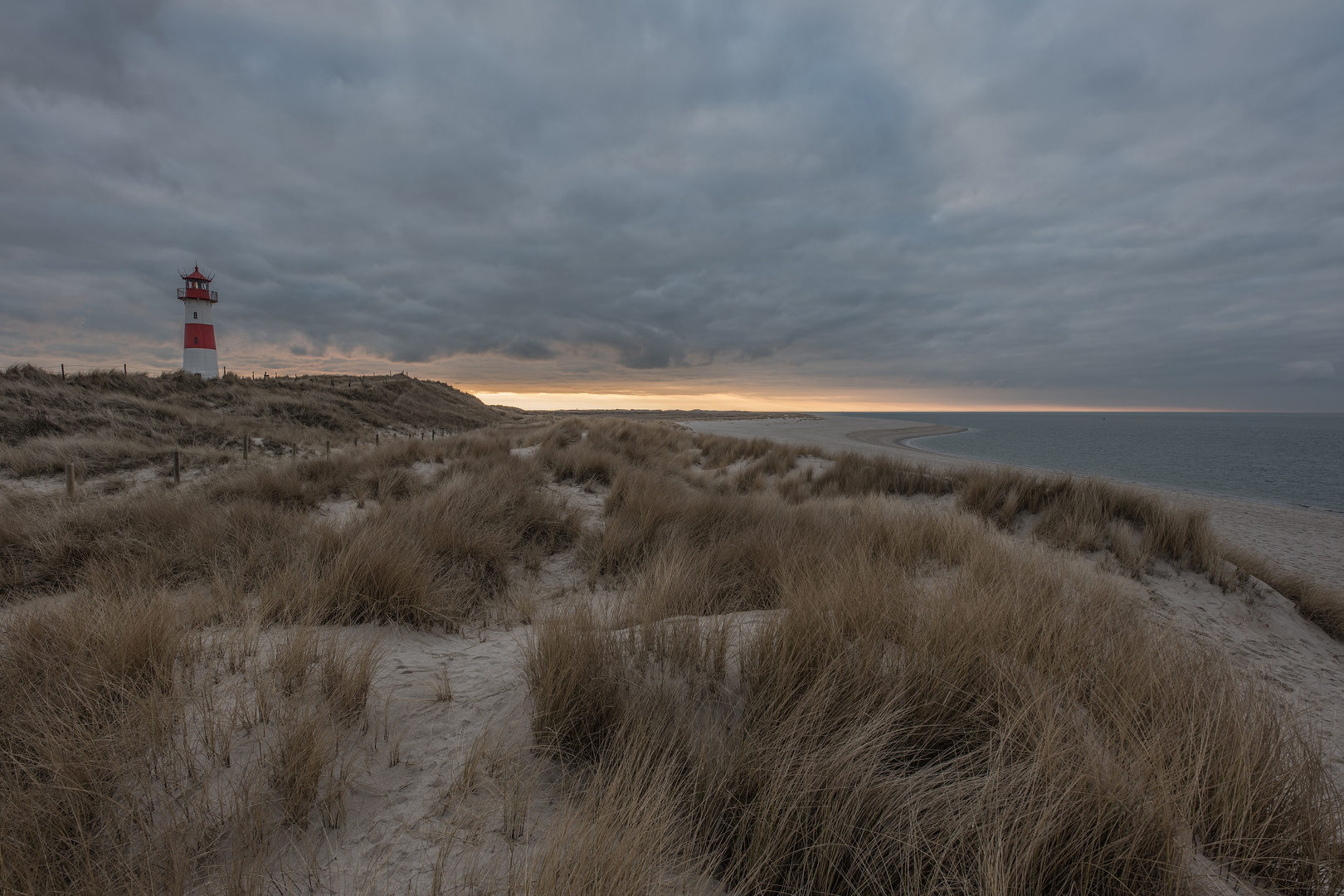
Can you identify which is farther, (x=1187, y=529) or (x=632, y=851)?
(x=1187, y=529)

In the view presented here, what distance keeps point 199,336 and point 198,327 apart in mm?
694

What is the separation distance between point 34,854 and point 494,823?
50.1 inches

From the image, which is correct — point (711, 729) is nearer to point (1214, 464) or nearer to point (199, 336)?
point (1214, 464)

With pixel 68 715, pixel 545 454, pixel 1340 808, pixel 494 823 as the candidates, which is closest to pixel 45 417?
pixel 545 454

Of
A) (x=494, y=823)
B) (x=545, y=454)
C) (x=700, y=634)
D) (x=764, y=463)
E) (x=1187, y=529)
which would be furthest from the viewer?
(x=764, y=463)

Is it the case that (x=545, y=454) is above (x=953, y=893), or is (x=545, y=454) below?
above

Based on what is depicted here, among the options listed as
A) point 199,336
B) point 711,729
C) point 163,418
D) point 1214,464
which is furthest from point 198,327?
point 1214,464

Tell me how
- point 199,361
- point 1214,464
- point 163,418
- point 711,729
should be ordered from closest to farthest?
point 711,729, point 163,418, point 1214,464, point 199,361

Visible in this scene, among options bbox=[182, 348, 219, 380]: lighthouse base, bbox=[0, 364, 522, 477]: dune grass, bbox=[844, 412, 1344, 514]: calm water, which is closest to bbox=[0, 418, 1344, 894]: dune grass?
bbox=[0, 364, 522, 477]: dune grass

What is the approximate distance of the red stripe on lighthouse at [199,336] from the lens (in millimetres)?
33656

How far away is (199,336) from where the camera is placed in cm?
3400

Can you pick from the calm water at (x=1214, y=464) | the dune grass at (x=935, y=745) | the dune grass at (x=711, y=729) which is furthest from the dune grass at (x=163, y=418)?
the calm water at (x=1214, y=464)

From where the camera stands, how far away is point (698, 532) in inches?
225

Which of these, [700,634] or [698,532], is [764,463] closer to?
[698,532]
